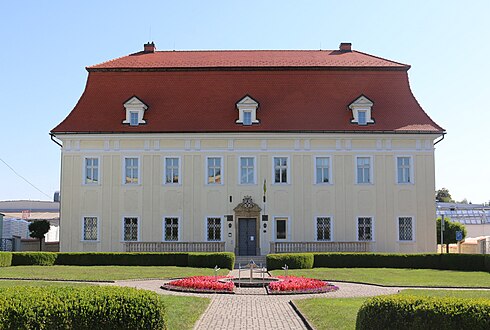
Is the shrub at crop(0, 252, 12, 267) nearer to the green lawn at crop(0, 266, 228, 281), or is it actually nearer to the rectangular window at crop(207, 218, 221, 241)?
the green lawn at crop(0, 266, 228, 281)

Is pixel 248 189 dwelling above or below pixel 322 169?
below

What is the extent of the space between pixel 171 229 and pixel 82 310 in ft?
96.1

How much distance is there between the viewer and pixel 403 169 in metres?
41.7

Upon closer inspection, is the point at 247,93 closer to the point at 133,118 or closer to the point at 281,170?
the point at 281,170

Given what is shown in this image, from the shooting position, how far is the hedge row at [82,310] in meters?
11.9

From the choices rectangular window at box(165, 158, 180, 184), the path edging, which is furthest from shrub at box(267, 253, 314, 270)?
the path edging

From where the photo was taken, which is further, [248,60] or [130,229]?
[248,60]

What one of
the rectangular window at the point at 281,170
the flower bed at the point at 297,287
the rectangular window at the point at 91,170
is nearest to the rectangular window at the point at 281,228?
the rectangular window at the point at 281,170

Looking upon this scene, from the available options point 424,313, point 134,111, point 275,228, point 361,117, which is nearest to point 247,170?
point 275,228

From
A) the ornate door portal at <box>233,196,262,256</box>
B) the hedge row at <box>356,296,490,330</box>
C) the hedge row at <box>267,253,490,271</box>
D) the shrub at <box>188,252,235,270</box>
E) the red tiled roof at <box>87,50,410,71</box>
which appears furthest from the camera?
the red tiled roof at <box>87,50,410,71</box>

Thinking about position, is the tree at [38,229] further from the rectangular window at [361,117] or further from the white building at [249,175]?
the rectangular window at [361,117]

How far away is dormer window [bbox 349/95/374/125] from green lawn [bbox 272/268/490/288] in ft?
37.0

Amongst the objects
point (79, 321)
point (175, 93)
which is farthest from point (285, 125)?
point (79, 321)

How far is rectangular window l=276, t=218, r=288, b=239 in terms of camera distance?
41.2 metres
